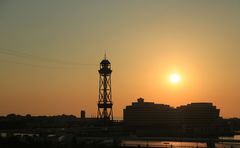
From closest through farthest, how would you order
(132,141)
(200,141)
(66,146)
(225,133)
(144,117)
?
(66,146) < (200,141) < (132,141) < (225,133) < (144,117)

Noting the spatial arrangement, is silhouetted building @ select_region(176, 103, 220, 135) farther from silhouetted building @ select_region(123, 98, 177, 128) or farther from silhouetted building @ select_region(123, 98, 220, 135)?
silhouetted building @ select_region(123, 98, 177, 128)

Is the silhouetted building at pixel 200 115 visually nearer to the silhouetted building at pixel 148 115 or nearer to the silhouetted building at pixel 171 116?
the silhouetted building at pixel 171 116

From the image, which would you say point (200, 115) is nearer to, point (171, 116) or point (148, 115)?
point (171, 116)

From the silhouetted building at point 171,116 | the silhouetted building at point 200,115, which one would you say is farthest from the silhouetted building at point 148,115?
the silhouetted building at point 200,115

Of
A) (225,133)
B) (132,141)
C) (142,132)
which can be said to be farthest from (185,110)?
(132,141)

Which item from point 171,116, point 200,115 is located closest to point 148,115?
point 171,116

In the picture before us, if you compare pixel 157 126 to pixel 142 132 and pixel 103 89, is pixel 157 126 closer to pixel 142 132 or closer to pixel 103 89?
pixel 142 132

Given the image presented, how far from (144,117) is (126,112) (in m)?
7.22

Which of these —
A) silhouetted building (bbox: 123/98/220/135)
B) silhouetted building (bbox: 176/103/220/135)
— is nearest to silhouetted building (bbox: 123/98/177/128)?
silhouetted building (bbox: 123/98/220/135)

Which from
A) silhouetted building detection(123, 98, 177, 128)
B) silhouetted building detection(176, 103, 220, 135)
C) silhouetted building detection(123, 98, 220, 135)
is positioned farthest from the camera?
silhouetted building detection(123, 98, 177, 128)

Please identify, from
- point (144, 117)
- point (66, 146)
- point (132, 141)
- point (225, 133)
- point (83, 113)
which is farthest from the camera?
point (83, 113)

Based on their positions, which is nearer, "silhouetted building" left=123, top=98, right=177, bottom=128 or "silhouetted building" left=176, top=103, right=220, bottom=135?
"silhouetted building" left=176, top=103, right=220, bottom=135

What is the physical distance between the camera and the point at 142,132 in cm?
12962

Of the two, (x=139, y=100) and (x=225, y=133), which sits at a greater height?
(x=139, y=100)
